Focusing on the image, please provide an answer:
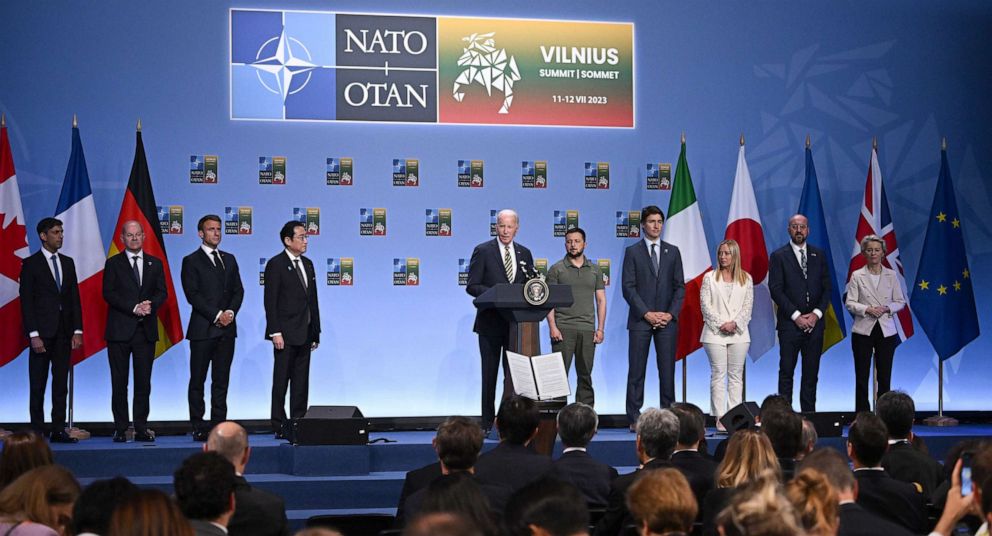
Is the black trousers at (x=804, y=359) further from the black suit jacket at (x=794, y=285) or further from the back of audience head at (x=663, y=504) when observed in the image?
the back of audience head at (x=663, y=504)

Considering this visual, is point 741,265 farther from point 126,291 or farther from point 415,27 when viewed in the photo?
point 126,291

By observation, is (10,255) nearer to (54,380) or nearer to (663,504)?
(54,380)

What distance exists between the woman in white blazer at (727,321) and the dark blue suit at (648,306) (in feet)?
0.92

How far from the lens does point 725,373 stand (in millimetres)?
8406

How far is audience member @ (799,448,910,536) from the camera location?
132 inches

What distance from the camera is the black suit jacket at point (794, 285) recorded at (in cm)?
870

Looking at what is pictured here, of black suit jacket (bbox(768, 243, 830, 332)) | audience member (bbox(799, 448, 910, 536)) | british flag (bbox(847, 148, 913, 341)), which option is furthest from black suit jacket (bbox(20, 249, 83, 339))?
british flag (bbox(847, 148, 913, 341))

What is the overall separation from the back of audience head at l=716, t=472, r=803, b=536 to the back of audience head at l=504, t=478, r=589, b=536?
39 cm

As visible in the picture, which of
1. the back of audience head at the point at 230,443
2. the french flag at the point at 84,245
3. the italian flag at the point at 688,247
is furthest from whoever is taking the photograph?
the italian flag at the point at 688,247

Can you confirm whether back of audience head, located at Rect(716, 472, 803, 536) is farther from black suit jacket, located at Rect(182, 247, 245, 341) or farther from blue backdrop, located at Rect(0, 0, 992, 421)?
blue backdrop, located at Rect(0, 0, 992, 421)

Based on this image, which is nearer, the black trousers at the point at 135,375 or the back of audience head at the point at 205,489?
the back of audience head at the point at 205,489

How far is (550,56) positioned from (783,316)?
3037 mm

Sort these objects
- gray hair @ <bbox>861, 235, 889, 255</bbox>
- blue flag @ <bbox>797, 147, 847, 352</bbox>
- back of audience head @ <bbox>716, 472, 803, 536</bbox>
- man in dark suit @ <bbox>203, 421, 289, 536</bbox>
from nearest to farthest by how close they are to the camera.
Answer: back of audience head @ <bbox>716, 472, 803, 536</bbox>, man in dark suit @ <bbox>203, 421, 289, 536</bbox>, gray hair @ <bbox>861, 235, 889, 255</bbox>, blue flag @ <bbox>797, 147, 847, 352</bbox>

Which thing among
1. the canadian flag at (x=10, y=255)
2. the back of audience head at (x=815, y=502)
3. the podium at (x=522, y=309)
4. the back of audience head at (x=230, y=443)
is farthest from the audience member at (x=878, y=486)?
→ the canadian flag at (x=10, y=255)
